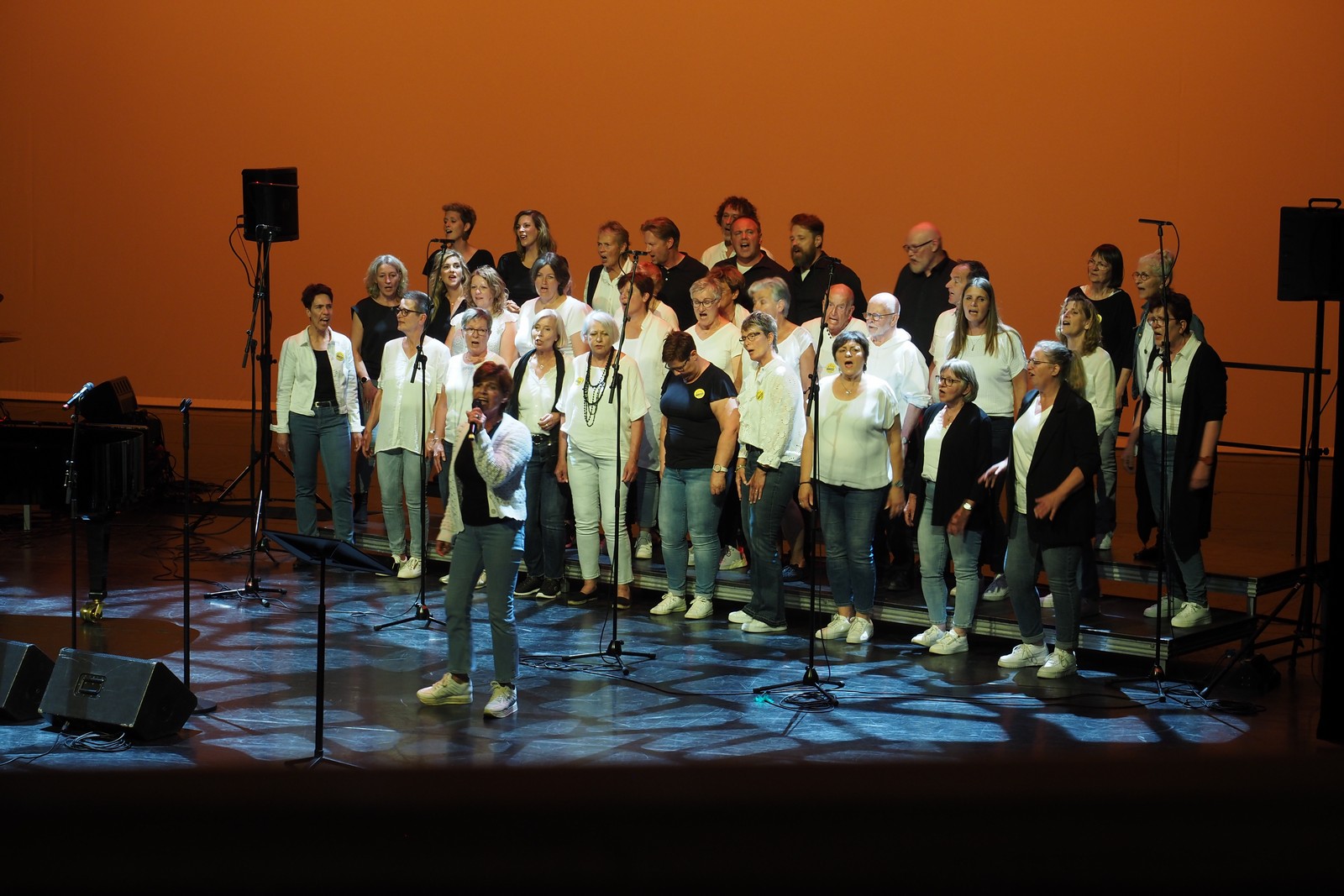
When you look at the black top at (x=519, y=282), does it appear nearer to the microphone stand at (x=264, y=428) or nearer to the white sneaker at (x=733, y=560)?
the microphone stand at (x=264, y=428)

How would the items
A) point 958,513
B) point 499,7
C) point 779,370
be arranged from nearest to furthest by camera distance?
point 958,513
point 779,370
point 499,7

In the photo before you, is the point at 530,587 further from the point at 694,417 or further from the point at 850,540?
the point at 850,540

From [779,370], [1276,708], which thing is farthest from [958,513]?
[1276,708]

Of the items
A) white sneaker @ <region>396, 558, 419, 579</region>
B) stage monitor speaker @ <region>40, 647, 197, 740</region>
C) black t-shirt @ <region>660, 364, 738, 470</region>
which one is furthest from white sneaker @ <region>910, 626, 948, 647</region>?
stage monitor speaker @ <region>40, 647, 197, 740</region>

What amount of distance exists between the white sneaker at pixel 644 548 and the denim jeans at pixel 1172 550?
261cm

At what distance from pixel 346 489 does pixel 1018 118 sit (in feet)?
20.9

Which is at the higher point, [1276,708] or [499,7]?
[499,7]

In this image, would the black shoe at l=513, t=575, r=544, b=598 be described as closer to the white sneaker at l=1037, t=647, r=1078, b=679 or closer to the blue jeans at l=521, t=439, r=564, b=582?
the blue jeans at l=521, t=439, r=564, b=582

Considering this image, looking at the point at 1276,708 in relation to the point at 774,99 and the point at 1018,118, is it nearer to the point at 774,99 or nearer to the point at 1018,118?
the point at 1018,118

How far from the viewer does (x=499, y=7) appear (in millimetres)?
13109

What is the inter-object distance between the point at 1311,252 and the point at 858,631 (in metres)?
2.55

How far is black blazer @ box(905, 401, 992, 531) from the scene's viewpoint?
6.30m

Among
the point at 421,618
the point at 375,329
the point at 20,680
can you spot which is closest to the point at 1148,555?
the point at 421,618

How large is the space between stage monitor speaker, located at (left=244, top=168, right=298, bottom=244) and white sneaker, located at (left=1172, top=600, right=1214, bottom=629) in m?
4.71
